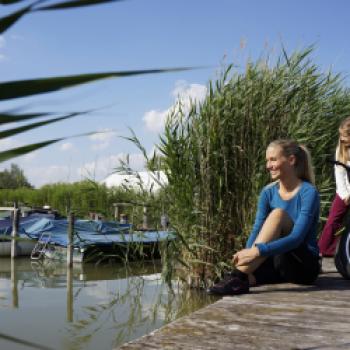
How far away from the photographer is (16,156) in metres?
0.46

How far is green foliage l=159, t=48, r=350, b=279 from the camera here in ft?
18.7

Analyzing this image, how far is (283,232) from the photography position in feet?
9.75

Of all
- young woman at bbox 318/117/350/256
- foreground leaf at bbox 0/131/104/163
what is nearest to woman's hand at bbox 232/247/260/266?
young woman at bbox 318/117/350/256

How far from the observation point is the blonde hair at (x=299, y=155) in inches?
121

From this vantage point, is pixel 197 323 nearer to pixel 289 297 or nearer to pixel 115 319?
pixel 289 297

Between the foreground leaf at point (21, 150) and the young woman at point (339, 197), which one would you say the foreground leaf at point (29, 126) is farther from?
the young woman at point (339, 197)

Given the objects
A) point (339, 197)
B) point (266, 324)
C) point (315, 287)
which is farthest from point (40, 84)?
point (339, 197)

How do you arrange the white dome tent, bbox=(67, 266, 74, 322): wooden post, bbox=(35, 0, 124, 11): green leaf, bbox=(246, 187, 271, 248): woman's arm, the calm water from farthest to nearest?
1. bbox=(67, 266, 74, 322): wooden post
2. the white dome tent
3. the calm water
4. bbox=(246, 187, 271, 248): woman's arm
5. bbox=(35, 0, 124, 11): green leaf

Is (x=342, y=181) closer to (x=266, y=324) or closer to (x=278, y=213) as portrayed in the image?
(x=278, y=213)

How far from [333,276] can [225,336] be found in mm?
1894

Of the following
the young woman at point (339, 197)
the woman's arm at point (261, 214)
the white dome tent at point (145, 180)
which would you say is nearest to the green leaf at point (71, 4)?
the woman's arm at point (261, 214)

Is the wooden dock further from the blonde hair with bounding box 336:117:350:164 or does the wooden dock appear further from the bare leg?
the blonde hair with bounding box 336:117:350:164

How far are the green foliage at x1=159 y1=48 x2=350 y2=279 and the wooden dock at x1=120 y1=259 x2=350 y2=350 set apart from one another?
8.80ft

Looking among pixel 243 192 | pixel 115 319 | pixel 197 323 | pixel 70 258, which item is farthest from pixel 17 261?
pixel 197 323
